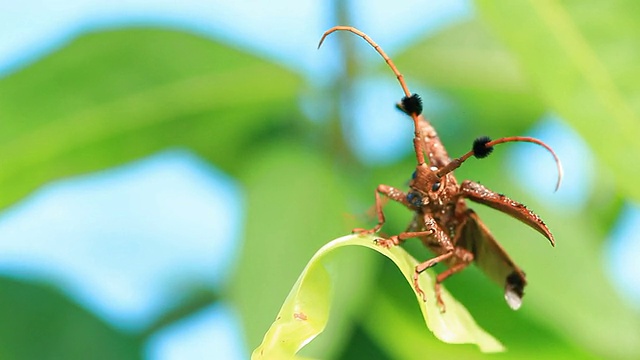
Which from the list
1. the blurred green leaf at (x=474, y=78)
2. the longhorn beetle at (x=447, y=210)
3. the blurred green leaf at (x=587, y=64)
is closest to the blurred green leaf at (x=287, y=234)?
the longhorn beetle at (x=447, y=210)

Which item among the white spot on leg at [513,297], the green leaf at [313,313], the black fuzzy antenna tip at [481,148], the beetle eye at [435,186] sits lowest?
the green leaf at [313,313]

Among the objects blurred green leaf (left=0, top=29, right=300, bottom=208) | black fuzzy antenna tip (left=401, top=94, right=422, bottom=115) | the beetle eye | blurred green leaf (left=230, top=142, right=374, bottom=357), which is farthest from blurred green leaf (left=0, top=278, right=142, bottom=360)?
black fuzzy antenna tip (left=401, top=94, right=422, bottom=115)

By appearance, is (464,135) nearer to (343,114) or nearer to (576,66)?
(343,114)

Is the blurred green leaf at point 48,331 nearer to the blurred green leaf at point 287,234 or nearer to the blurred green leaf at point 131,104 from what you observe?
the blurred green leaf at point 131,104

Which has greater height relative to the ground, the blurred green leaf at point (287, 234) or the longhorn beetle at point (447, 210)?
the blurred green leaf at point (287, 234)

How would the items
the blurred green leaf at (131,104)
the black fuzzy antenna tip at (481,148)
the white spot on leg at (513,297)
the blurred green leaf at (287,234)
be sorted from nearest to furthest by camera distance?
the black fuzzy antenna tip at (481,148)
the white spot on leg at (513,297)
the blurred green leaf at (287,234)
the blurred green leaf at (131,104)

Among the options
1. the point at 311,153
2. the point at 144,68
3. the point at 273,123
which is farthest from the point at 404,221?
the point at 144,68

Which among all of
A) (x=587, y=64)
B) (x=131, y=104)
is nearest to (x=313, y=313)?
(x=587, y=64)

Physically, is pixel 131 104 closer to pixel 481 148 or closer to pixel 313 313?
pixel 481 148
